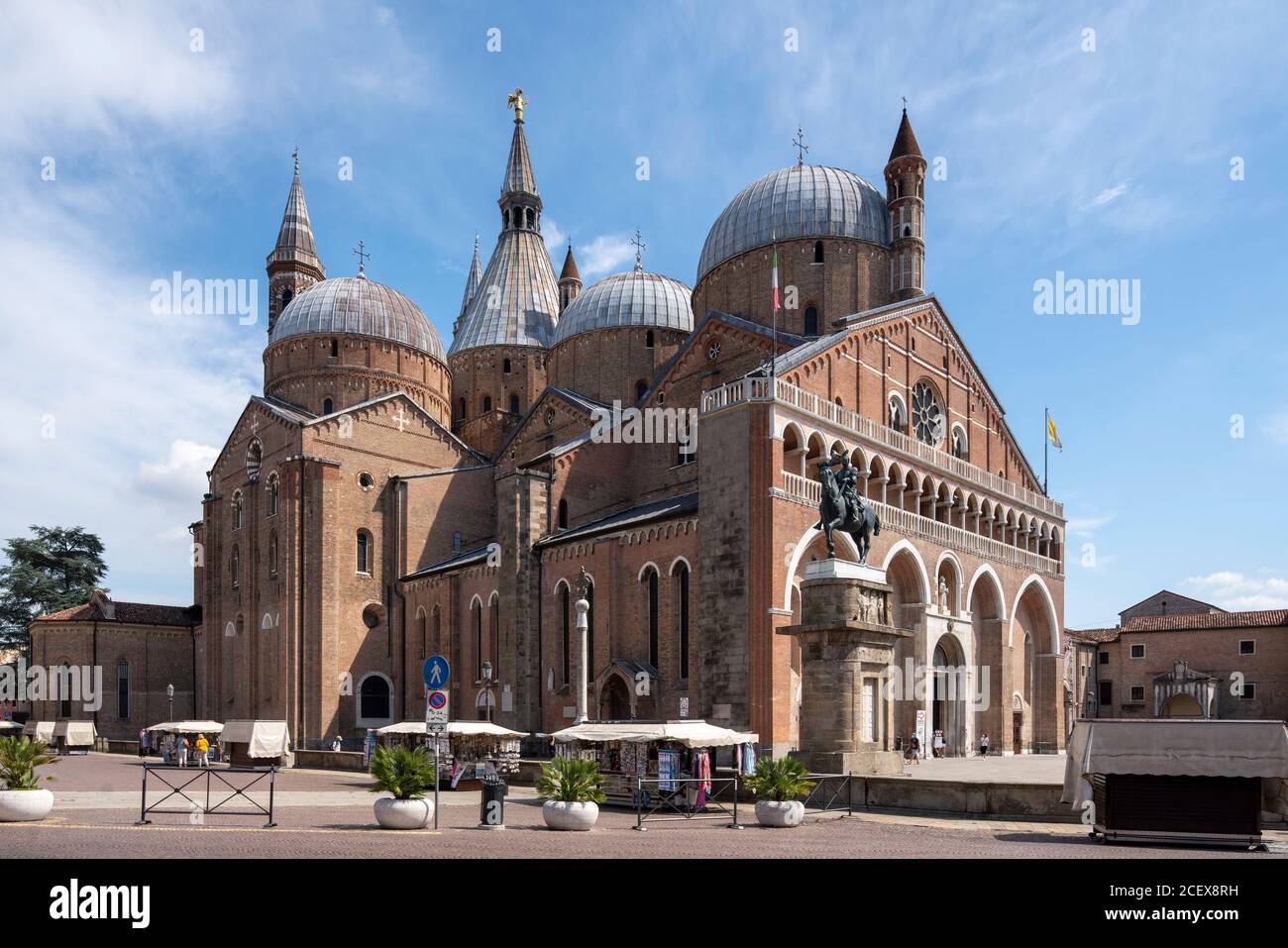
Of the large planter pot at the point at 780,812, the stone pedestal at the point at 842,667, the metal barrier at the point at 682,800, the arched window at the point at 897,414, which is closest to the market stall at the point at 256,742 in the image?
the metal barrier at the point at 682,800

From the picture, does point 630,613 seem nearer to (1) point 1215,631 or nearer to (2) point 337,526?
(2) point 337,526

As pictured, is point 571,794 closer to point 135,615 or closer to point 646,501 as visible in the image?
point 646,501

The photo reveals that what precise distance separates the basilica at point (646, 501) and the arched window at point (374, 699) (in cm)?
11

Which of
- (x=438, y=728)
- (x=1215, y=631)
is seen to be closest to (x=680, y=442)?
(x=438, y=728)

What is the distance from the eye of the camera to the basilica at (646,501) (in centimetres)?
3173

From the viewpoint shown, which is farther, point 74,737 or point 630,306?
point 630,306

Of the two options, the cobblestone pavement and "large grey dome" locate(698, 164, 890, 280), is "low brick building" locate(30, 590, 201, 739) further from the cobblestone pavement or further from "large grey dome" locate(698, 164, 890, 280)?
the cobblestone pavement

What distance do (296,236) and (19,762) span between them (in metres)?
54.9

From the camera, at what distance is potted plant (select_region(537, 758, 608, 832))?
671 inches

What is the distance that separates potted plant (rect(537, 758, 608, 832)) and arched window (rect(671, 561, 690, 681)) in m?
16.1

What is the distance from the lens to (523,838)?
15.9 metres

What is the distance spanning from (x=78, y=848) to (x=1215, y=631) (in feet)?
193

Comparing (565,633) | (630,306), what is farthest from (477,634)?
(630,306)
